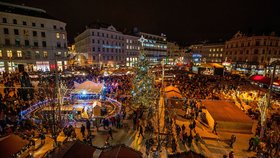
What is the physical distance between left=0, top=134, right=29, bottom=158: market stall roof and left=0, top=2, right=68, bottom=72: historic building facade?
30.2m

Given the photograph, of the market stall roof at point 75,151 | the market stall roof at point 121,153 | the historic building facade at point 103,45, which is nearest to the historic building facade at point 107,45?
the historic building facade at point 103,45

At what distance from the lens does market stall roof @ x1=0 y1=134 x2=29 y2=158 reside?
7751mm

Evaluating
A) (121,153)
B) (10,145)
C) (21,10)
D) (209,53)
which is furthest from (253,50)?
(21,10)

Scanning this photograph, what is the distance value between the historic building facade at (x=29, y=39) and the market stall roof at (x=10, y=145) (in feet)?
99.1

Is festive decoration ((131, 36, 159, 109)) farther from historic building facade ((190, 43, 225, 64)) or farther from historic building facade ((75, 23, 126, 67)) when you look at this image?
historic building facade ((190, 43, 225, 64))

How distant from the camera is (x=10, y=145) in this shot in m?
8.19

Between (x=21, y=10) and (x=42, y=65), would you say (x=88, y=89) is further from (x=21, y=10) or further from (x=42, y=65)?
(x=21, y=10)

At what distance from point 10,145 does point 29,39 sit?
4078 centimetres

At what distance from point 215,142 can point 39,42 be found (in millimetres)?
47161

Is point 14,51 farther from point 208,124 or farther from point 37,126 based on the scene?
point 208,124

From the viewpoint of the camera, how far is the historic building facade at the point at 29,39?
35.8m

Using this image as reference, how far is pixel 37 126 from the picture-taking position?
13523 mm

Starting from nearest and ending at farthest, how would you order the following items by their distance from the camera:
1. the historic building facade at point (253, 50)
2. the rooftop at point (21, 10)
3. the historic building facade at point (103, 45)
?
1. the rooftop at point (21, 10)
2. the historic building facade at point (253, 50)
3. the historic building facade at point (103, 45)

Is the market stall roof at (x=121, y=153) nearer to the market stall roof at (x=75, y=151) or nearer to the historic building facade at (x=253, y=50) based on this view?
the market stall roof at (x=75, y=151)
